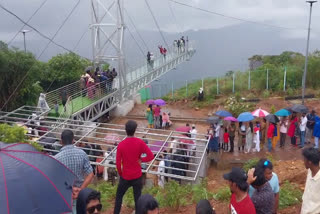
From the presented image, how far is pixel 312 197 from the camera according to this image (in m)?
3.67

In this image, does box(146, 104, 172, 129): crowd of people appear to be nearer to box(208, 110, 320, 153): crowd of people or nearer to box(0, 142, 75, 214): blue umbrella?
box(208, 110, 320, 153): crowd of people

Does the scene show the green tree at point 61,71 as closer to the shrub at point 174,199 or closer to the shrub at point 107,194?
the shrub at point 107,194

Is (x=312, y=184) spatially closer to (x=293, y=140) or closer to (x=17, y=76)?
(x=293, y=140)

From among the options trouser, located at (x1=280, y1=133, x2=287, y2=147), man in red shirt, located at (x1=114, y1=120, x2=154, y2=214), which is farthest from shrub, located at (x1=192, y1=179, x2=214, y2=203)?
trouser, located at (x1=280, y1=133, x2=287, y2=147)

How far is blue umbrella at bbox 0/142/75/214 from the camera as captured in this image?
3.00 m

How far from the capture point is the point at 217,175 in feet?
39.4

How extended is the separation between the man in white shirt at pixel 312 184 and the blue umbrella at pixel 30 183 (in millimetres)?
2562

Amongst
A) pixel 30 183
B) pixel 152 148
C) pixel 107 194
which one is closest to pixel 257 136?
pixel 152 148

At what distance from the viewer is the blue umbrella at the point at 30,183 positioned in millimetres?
2996

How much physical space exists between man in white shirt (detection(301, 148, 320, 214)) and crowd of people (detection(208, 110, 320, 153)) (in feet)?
27.4

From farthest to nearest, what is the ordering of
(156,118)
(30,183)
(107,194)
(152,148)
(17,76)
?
(156,118) < (17,76) < (152,148) < (107,194) < (30,183)

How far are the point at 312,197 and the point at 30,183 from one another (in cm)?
291

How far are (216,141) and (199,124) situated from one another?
551 centimetres

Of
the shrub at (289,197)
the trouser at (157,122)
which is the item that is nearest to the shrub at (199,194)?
the shrub at (289,197)
